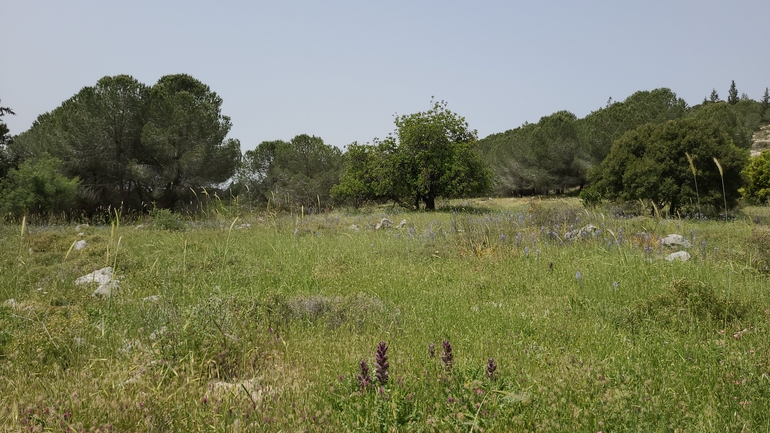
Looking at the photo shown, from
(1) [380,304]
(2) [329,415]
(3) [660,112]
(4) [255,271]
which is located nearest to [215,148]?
(4) [255,271]

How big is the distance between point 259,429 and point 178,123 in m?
26.1

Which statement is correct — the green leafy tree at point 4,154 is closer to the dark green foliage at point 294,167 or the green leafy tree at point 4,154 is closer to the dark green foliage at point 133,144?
the dark green foliage at point 133,144

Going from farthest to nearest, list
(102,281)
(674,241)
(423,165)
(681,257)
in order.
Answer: (423,165) → (674,241) → (681,257) → (102,281)

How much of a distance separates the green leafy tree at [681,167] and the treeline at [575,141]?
13.7 m

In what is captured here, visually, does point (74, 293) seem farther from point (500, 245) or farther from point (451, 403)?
point (500, 245)

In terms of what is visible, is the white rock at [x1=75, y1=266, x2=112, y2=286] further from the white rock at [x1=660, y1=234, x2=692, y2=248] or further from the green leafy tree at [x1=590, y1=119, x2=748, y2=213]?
the green leafy tree at [x1=590, y1=119, x2=748, y2=213]

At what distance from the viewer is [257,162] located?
30.1m

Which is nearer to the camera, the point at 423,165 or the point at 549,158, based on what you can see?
the point at 423,165

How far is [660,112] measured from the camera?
3284 cm

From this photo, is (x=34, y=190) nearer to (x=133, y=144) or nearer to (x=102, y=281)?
(x=133, y=144)

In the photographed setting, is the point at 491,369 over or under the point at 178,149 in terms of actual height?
under

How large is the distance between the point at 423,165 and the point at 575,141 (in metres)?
19.5

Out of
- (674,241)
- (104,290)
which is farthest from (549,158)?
(104,290)

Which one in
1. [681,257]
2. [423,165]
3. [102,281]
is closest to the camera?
[102,281]
